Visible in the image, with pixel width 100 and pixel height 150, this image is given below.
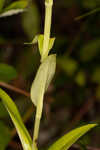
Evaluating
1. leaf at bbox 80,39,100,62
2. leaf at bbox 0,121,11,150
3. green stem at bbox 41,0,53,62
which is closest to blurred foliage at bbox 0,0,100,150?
leaf at bbox 80,39,100,62

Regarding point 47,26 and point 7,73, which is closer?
point 47,26

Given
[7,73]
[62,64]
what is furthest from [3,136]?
[62,64]

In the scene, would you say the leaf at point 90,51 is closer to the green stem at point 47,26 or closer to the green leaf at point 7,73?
the green leaf at point 7,73

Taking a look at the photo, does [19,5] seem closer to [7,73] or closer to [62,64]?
[7,73]

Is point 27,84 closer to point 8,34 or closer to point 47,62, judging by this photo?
point 8,34

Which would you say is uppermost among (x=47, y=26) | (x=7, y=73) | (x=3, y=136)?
(x=47, y=26)

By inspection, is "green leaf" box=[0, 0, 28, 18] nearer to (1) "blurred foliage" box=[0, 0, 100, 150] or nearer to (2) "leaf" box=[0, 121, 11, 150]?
(2) "leaf" box=[0, 121, 11, 150]
